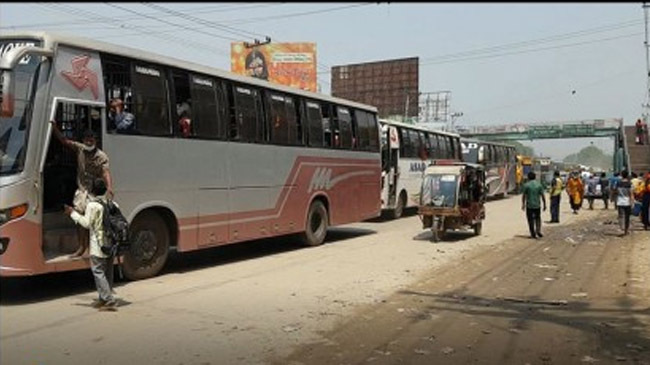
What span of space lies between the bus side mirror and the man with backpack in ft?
3.99

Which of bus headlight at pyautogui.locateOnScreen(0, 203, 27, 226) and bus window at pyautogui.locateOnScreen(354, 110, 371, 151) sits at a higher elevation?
bus window at pyautogui.locateOnScreen(354, 110, 371, 151)

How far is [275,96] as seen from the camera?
13.0 m

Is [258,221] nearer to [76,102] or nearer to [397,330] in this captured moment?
[76,102]

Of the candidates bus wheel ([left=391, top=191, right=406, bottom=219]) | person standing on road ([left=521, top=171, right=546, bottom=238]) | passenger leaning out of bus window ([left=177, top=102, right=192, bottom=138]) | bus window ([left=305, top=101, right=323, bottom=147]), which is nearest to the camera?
passenger leaning out of bus window ([left=177, top=102, right=192, bottom=138])

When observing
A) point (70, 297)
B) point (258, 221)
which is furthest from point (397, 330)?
point (258, 221)

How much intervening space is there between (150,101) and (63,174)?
168 centimetres

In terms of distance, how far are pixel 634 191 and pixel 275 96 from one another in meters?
13.2

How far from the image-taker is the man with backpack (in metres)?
7.64

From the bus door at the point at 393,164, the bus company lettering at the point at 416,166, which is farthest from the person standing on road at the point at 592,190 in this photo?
the bus door at the point at 393,164

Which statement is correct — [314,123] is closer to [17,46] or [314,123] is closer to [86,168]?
[86,168]

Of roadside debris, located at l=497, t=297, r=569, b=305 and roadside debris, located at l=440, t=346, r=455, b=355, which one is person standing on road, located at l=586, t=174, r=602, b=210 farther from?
roadside debris, located at l=440, t=346, r=455, b=355

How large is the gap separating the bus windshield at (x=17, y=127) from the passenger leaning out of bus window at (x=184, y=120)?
8.82 ft

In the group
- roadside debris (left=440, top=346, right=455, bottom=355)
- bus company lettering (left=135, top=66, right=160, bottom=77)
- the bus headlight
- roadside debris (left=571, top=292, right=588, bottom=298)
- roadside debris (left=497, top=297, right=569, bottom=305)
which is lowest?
roadside debris (left=571, top=292, right=588, bottom=298)

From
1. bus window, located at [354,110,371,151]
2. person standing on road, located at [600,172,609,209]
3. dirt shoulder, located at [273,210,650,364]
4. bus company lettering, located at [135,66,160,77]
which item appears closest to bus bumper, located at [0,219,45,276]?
bus company lettering, located at [135,66,160,77]
